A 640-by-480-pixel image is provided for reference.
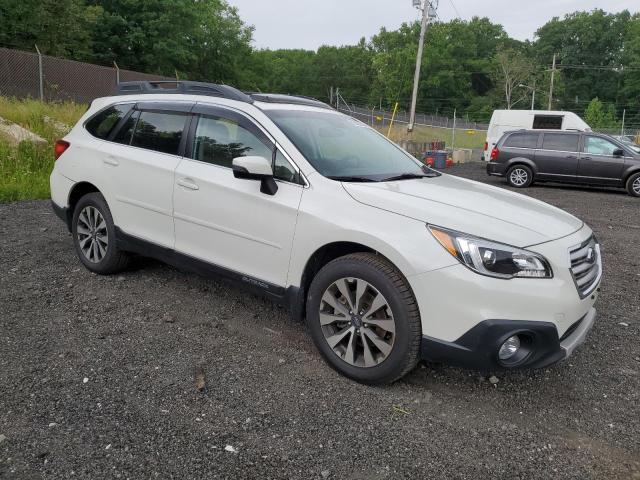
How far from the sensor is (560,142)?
1388 centimetres

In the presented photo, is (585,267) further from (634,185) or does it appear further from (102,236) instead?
(634,185)

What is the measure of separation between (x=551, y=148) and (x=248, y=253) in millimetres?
12837

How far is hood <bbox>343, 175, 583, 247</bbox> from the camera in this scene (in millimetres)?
2779

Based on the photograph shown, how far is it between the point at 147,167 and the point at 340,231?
6.33 feet

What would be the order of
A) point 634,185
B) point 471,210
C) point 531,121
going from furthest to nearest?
point 531,121
point 634,185
point 471,210

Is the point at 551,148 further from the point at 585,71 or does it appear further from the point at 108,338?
the point at 585,71

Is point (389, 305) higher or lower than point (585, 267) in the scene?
lower

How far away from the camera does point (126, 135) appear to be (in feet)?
14.6

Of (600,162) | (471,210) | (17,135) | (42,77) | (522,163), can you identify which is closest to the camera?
(471,210)

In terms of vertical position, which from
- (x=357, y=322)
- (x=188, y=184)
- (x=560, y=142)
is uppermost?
(x=560, y=142)

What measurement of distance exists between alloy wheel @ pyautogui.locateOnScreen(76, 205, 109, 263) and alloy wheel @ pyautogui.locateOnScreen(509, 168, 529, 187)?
40.9 feet

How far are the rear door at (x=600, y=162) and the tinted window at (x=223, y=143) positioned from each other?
1240cm

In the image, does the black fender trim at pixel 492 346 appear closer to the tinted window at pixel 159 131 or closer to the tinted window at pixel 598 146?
the tinted window at pixel 159 131

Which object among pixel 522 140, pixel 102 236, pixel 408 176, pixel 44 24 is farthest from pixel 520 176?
pixel 44 24
